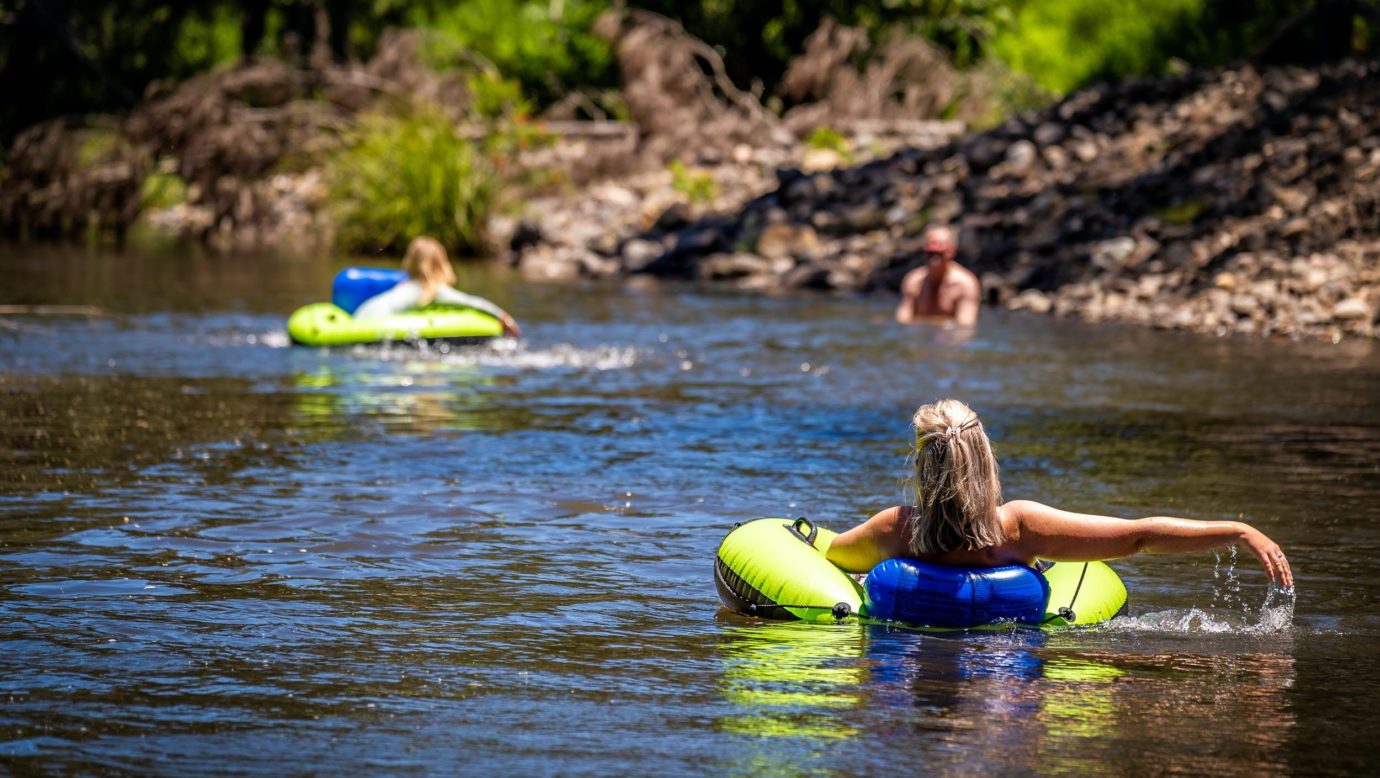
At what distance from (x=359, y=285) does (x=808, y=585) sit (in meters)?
9.91

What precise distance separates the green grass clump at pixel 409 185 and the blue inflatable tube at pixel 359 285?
38.0ft

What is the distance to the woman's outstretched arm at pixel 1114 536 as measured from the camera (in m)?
6.33

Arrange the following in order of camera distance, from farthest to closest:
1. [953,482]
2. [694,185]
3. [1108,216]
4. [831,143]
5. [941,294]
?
[831,143]
[694,185]
[1108,216]
[941,294]
[953,482]

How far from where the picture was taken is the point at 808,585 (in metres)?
6.93

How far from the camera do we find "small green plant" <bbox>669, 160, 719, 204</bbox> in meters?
29.6

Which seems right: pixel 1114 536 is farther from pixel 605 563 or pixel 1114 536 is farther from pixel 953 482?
pixel 605 563

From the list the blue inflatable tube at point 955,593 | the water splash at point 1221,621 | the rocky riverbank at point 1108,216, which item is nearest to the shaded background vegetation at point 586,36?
the rocky riverbank at point 1108,216

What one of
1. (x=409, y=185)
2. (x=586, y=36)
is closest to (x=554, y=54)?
(x=586, y=36)

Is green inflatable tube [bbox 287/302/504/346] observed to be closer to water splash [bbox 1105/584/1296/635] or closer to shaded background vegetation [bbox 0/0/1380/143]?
water splash [bbox 1105/584/1296/635]

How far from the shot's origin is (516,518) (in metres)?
9.05

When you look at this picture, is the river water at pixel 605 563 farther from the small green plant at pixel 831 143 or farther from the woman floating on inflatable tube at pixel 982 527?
the small green plant at pixel 831 143

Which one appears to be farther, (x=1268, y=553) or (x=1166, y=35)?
(x=1166, y=35)

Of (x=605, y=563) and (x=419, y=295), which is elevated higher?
(x=419, y=295)

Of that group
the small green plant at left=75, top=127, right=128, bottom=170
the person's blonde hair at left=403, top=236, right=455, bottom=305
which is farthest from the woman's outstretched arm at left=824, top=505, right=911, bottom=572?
the small green plant at left=75, top=127, right=128, bottom=170
